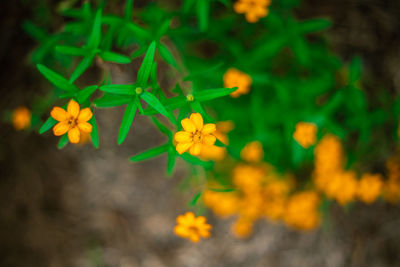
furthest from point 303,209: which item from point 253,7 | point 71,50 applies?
point 71,50

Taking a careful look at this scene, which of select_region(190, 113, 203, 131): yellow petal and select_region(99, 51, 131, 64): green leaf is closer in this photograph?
select_region(190, 113, 203, 131): yellow petal

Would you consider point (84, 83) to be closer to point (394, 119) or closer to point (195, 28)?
point (195, 28)

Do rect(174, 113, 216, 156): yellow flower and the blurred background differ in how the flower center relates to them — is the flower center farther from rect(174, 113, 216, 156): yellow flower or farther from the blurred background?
the blurred background

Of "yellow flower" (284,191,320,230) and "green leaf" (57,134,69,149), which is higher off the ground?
"yellow flower" (284,191,320,230)

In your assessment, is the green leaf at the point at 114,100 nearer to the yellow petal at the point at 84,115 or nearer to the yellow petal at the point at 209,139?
the yellow petal at the point at 84,115

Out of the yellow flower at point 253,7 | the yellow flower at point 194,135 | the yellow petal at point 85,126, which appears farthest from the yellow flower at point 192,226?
the yellow flower at point 253,7

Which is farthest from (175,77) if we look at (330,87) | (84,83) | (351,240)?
(351,240)

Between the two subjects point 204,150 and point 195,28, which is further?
point 204,150

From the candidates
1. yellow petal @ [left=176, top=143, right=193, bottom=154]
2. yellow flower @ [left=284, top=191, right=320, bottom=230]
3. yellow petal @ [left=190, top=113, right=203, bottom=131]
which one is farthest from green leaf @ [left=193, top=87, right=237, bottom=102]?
yellow flower @ [left=284, top=191, right=320, bottom=230]
